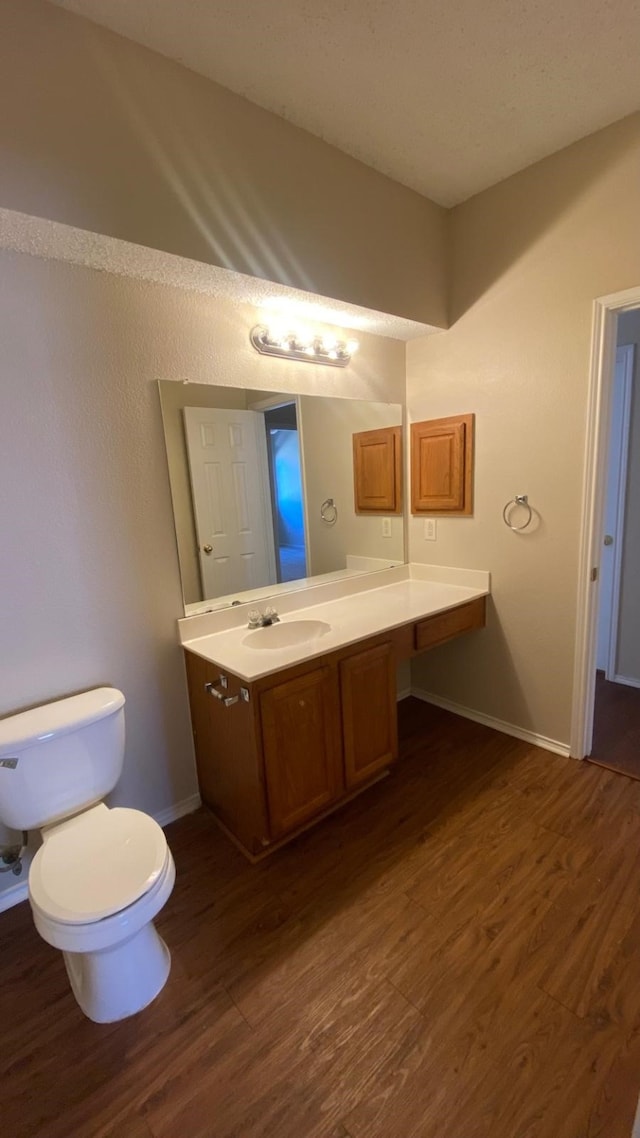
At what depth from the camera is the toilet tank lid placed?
1450 millimetres

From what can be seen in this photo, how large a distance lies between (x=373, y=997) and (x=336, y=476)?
2.10 meters

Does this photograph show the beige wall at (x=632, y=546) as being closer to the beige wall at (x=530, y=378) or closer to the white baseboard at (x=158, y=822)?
the beige wall at (x=530, y=378)

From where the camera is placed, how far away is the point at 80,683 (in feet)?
5.71

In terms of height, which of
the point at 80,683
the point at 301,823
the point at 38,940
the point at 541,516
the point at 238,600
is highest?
the point at 541,516

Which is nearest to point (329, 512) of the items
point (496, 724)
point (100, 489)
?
point (100, 489)

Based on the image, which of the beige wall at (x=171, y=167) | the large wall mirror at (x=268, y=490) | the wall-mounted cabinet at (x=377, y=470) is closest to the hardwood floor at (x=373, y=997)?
the large wall mirror at (x=268, y=490)

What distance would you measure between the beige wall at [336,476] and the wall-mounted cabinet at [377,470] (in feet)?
0.13

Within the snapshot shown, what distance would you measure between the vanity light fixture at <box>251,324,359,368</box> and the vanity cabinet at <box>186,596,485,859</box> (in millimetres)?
1305

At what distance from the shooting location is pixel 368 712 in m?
2.03

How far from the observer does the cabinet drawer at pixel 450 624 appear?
7.26ft

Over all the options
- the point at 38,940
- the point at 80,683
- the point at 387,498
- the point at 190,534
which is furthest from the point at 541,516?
the point at 38,940

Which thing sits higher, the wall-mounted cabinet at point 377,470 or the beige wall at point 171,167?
the beige wall at point 171,167

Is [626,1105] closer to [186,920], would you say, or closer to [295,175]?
[186,920]

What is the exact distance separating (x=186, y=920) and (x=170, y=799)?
523mm
